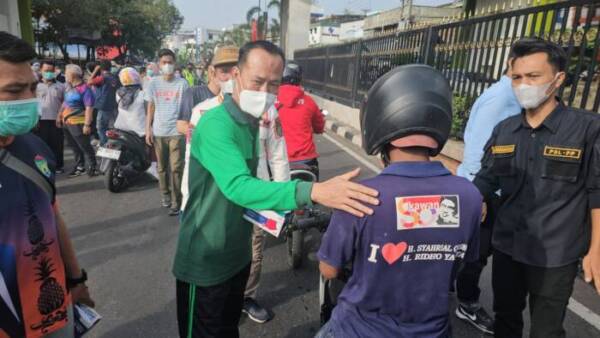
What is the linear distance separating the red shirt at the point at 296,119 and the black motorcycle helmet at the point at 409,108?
2720mm

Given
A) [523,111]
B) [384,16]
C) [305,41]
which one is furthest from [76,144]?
[384,16]

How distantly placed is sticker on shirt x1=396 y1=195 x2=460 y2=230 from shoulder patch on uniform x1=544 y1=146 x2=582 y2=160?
1.14 m

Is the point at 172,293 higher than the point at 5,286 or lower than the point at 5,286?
lower

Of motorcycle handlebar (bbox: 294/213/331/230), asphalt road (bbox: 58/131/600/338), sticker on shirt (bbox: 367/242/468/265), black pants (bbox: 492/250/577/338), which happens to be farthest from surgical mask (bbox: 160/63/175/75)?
sticker on shirt (bbox: 367/242/468/265)

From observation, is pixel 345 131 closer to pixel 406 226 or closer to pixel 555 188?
pixel 555 188

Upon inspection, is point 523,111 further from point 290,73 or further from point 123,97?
point 123,97

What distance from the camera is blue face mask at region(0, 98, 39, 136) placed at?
144cm

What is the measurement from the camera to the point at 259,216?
1.87 m

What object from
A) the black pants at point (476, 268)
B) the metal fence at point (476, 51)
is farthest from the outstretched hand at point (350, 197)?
the metal fence at point (476, 51)

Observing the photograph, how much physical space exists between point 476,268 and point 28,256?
2.66 metres

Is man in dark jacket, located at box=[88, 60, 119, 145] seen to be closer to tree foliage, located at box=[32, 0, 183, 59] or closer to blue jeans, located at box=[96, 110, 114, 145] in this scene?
blue jeans, located at box=[96, 110, 114, 145]

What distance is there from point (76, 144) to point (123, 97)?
1556 millimetres

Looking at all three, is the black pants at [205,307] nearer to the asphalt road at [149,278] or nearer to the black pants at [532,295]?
the asphalt road at [149,278]

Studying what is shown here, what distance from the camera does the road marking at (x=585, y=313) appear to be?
2967mm
